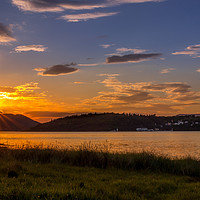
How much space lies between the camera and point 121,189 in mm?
12719

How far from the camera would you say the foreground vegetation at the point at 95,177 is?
1108 cm

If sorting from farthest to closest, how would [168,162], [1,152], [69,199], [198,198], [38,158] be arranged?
[1,152] < [38,158] < [168,162] < [198,198] < [69,199]

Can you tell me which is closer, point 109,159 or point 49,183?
point 49,183

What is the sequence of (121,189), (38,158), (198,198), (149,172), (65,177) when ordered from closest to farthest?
(198,198), (121,189), (65,177), (149,172), (38,158)

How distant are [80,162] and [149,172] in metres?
5.55

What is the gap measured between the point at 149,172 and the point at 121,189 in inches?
279

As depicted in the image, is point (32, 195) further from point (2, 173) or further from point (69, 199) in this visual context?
point (2, 173)

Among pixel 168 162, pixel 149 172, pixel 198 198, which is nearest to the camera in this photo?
pixel 198 198

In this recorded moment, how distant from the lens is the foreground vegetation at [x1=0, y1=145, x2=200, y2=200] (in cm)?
1108

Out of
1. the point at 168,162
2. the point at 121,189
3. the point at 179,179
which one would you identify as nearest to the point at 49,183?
the point at 121,189

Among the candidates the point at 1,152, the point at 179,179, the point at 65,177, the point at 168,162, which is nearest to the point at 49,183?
the point at 65,177

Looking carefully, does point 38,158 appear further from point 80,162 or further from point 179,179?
point 179,179

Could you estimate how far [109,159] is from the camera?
2089 cm

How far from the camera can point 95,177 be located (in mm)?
16031
